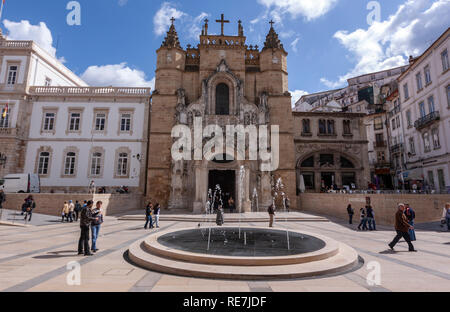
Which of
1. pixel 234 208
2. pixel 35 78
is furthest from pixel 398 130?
pixel 35 78

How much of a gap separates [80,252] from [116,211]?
1488 cm

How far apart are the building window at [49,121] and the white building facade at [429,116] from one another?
1591 inches

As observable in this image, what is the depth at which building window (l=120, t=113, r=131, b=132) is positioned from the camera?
2673 cm

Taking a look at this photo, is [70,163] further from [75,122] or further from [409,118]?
[409,118]

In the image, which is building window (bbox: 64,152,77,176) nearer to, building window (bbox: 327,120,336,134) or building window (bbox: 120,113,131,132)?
building window (bbox: 120,113,131,132)

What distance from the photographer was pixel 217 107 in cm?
2638

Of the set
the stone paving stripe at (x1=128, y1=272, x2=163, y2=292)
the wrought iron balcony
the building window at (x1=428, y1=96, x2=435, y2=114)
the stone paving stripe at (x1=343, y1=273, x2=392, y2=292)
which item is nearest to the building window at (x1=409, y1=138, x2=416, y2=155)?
the wrought iron balcony

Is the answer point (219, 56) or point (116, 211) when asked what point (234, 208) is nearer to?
point (116, 211)

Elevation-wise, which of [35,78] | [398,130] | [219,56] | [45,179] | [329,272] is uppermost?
[219,56]

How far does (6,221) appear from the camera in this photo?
47.0ft

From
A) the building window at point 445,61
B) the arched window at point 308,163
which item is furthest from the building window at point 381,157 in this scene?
the building window at point 445,61

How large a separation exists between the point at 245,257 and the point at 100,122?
26.2 meters

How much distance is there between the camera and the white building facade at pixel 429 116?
22.2 m

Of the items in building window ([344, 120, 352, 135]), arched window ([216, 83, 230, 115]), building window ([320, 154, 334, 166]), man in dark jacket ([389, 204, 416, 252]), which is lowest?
man in dark jacket ([389, 204, 416, 252])
